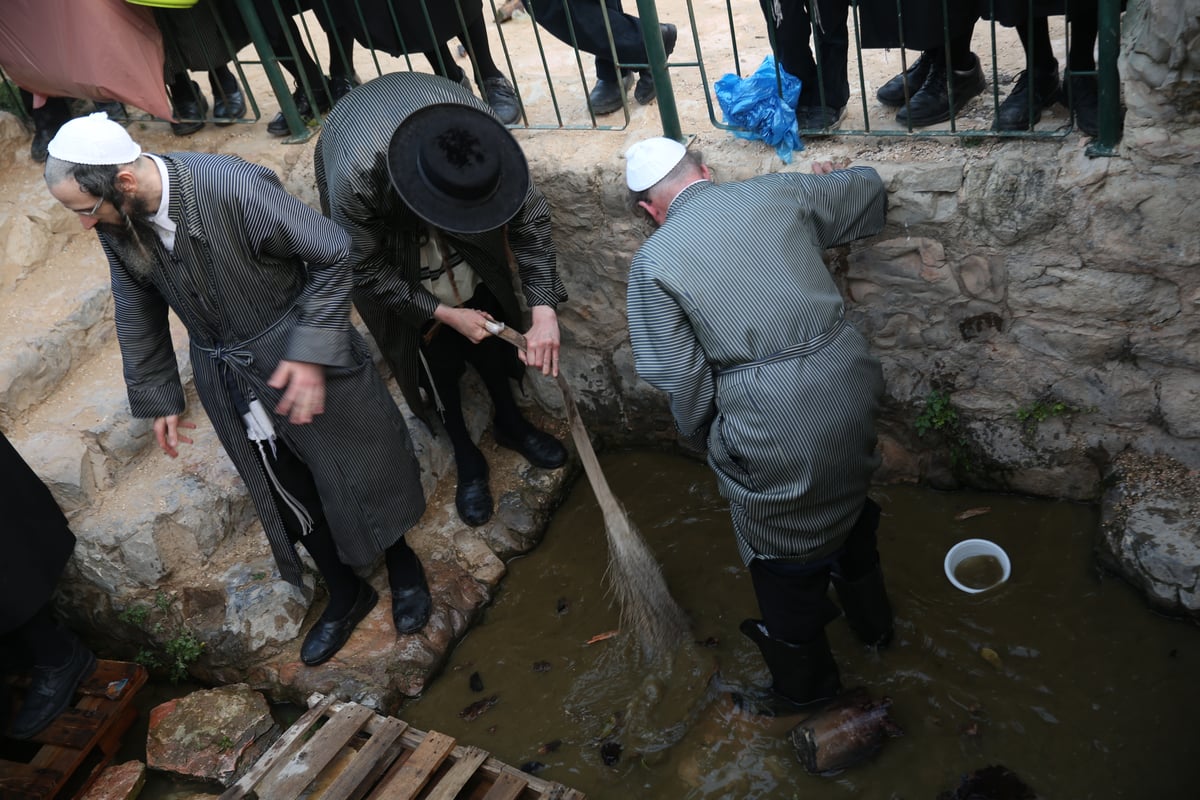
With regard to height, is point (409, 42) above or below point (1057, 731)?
above

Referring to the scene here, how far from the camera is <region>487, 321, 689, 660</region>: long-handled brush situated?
3.85m

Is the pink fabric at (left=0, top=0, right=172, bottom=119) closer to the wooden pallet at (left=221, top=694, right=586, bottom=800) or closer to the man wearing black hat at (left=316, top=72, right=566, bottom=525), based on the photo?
the man wearing black hat at (left=316, top=72, right=566, bottom=525)

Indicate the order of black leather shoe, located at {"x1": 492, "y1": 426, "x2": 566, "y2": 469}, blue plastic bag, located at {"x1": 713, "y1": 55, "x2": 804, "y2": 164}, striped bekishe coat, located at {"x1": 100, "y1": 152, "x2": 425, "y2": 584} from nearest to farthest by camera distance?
1. striped bekishe coat, located at {"x1": 100, "y1": 152, "x2": 425, "y2": 584}
2. blue plastic bag, located at {"x1": 713, "y1": 55, "x2": 804, "y2": 164}
3. black leather shoe, located at {"x1": 492, "y1": 426, "x2": 566, "y2": 469}

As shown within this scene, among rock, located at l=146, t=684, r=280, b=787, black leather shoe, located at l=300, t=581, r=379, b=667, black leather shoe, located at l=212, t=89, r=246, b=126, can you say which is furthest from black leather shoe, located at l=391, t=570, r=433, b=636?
black leather shoe, located at l=212, t=89, r=246, b=126

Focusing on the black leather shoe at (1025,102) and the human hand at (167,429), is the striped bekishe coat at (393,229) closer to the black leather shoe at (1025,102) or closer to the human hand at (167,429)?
the human hand at (167,429)

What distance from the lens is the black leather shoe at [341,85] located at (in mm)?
4695

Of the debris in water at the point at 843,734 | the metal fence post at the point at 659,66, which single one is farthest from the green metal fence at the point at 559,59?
the debris in water at the point at 843,734

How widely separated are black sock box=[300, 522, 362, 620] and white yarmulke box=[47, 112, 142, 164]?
5.12ft

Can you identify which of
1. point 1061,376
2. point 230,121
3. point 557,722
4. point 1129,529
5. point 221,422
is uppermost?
point 230,121

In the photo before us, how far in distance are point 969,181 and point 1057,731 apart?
1833 millimetres

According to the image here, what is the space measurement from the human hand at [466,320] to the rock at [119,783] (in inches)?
82.3

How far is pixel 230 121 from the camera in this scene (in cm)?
497

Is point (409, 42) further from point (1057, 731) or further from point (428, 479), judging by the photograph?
point (1057, 731)

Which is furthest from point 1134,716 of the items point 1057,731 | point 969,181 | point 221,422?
point 221,422
